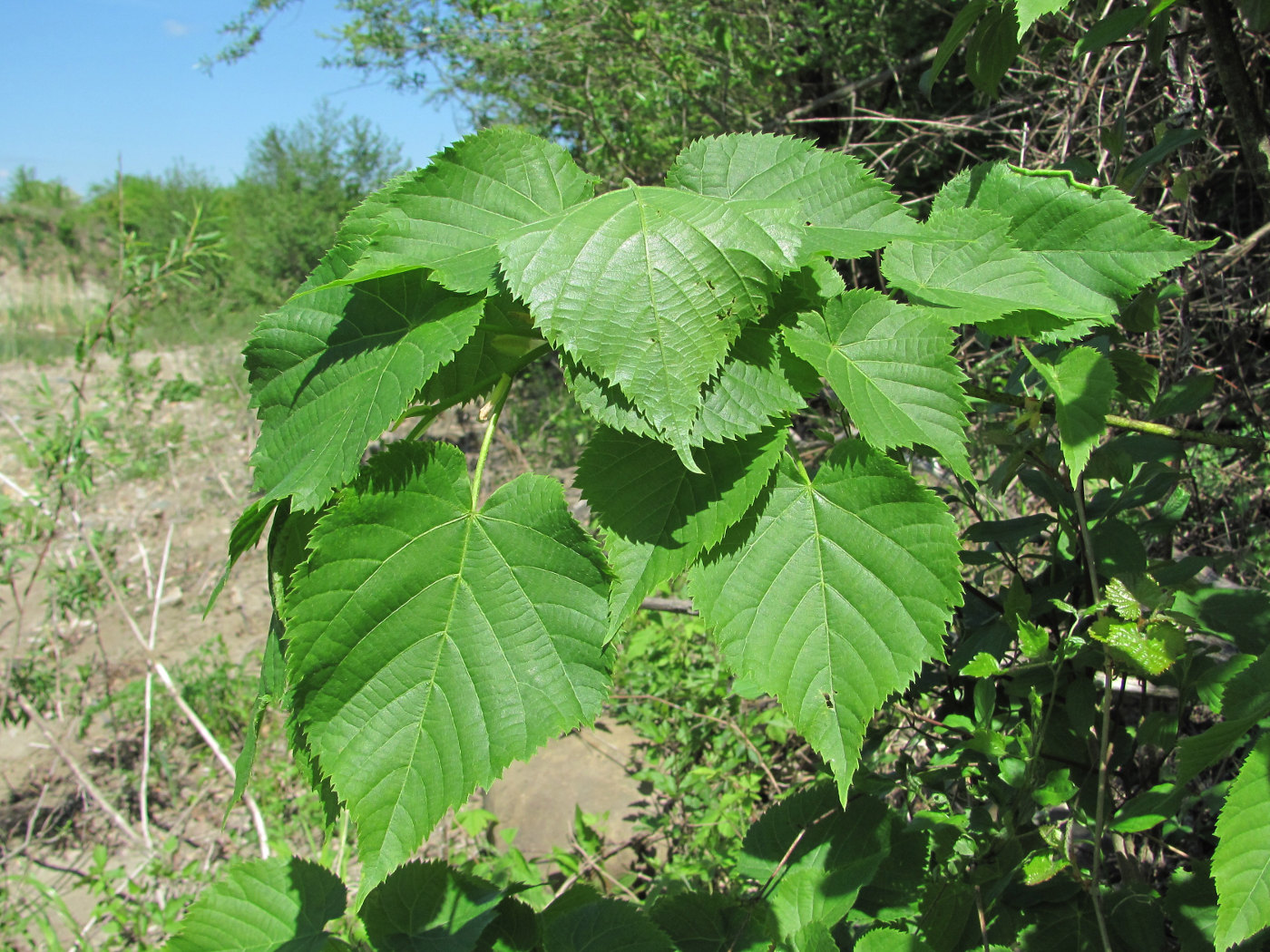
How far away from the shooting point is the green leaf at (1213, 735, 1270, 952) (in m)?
0.62

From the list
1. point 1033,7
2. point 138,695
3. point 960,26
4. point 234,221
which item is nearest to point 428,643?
point 1033,7

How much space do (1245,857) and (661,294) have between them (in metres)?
0.64

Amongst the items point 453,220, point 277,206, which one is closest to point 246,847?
point 453,220

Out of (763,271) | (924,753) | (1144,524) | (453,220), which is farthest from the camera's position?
(924,753)

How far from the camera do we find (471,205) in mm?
763

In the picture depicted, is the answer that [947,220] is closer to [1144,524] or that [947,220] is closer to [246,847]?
[1144,524]

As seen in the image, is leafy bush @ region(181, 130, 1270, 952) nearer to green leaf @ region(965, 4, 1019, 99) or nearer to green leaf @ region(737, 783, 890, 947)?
green leaf @ region(737, 783, 890, 947)

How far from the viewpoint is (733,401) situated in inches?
25.8

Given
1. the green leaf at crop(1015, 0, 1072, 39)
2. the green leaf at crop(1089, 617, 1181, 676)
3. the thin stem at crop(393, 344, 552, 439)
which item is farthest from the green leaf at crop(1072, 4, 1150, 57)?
the thin stem at crop(393, 344, 552, 439)

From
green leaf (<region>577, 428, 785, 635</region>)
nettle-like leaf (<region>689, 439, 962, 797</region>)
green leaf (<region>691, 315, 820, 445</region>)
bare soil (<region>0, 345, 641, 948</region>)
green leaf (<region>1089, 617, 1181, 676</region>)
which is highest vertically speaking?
green leaf (<region>691, 315, 820, 445</region>)

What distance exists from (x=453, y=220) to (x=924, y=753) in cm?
187

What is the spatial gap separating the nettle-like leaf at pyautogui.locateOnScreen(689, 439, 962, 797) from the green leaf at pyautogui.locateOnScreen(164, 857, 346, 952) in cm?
81

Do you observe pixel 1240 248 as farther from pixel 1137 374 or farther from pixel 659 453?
pixel 659 453

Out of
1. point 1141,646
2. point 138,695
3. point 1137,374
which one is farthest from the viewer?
point 138,695
